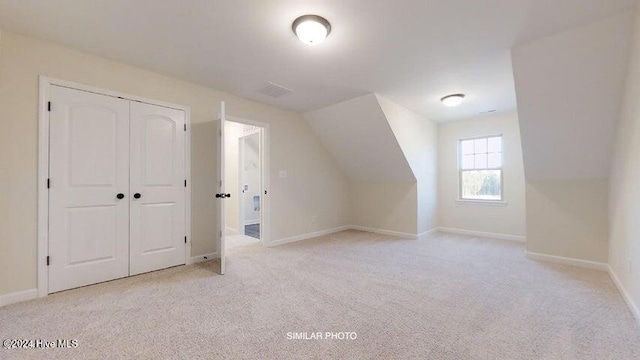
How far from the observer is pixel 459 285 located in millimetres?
2734

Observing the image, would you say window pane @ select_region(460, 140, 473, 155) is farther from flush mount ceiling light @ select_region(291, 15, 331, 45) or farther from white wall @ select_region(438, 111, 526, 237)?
flush mount ceiling light @ select_region(291, 15, 331, 45)

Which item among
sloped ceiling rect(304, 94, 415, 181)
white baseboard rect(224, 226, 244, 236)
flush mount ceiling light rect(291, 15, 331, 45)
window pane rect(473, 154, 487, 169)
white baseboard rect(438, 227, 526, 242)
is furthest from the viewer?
white baseboard rect(224, 226, 244, 236)

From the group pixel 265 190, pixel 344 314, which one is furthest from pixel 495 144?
pixel 344 314

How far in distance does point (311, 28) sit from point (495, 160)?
14.9ft

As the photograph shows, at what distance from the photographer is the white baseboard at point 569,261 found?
319 cm

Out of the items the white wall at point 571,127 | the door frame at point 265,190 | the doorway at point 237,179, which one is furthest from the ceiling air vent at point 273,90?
the white wall at point 571,127

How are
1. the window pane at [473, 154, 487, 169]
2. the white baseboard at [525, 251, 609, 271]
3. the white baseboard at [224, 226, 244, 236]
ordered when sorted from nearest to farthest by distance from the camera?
1. the white baseboard at [525, 251, 609, 271]
2. the window pane at [473, 154, 487, 169]
3. the white baseboard at [224, 226, 244, 236]

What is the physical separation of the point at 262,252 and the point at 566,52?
4.22 m

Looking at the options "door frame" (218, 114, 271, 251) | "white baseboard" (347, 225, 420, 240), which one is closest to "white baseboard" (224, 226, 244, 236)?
"door frame" (218, 114, 271, 251)

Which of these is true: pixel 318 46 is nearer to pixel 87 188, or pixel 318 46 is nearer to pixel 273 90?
pixel 273 90

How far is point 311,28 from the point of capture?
2162 millimetres

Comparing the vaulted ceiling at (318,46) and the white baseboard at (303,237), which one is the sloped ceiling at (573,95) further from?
the white baseboard at (303,237)

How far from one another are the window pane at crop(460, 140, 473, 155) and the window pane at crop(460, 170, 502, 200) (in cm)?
41

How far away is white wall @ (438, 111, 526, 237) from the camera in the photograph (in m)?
4.68
